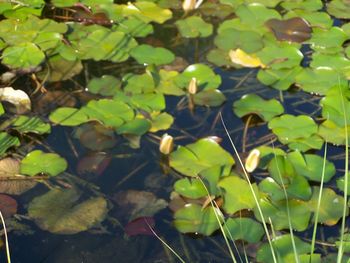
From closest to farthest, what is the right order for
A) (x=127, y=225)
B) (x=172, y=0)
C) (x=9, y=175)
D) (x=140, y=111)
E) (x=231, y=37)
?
(x=127, y=225)
(x=9, y=175)
(x=140, y=111)
(x=231, y=37)
(x=172, y=0)

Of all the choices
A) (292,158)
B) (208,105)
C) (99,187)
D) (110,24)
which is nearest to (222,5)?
(110,24)

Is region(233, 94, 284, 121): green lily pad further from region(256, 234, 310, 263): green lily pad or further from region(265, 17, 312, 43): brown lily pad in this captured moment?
region(256, 234, 310, 263): green lily pad

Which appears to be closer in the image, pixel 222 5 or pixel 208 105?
pixel 208 105

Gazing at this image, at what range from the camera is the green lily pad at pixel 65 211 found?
193 centimetres

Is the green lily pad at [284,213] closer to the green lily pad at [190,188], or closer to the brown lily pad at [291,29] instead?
the green lily pad at [190,188]

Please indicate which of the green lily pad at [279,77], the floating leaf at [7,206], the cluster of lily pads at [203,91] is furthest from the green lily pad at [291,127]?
the floating leaf at [7,206]

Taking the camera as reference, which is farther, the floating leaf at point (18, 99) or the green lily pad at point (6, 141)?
the floating leaf at point (18, 99)

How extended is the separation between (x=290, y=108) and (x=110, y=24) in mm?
911

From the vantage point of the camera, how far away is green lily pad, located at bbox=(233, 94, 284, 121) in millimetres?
2383

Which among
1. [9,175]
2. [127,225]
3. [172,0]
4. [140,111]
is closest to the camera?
[127,225]

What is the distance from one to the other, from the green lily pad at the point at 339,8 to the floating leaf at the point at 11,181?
5.54 feet

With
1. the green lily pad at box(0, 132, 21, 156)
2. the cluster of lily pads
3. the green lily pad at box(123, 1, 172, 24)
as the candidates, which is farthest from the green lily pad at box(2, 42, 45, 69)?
the green lily pad at box(123, 1, 172, 24)

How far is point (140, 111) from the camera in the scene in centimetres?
237

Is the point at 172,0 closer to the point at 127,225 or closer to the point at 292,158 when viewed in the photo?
the point at 292,158
